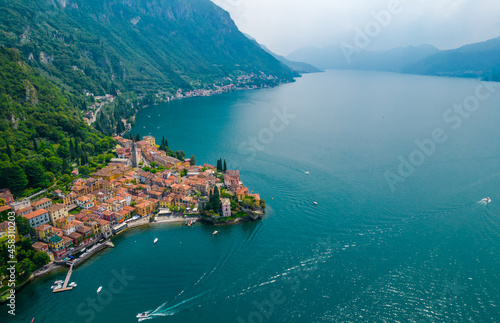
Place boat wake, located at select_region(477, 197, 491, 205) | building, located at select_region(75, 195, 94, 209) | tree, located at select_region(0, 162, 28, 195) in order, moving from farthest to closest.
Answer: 1. boat wake, located at select_region(477, 197, 491, 205)
2. tree, located at select_region(0, 162, 28, 195)
3. building, located at select_region(75, 195, 94, 209)

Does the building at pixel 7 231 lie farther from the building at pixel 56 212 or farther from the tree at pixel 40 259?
the building at pixel 56 212

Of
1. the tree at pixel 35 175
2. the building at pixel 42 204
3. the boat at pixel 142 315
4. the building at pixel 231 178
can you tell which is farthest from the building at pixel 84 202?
the boat at pixel 142 315

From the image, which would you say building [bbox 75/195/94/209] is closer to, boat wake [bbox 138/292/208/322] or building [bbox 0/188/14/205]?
building [bbox 0/188/14/205]

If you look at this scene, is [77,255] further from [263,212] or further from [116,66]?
[116,66]

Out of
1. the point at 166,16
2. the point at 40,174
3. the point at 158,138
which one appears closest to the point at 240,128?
the point at 158,138

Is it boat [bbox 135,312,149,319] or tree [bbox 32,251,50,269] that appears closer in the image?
boat [bbox 135,312,149,319]

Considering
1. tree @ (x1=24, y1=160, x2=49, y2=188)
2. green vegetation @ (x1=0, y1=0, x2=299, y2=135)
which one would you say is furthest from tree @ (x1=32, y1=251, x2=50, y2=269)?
green vegetation @ (x1=0, y1=0, x2=299, y2=135)

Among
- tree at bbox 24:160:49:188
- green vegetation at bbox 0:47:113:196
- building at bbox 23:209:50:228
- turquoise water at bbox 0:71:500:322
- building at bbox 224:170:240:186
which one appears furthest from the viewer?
building at bbox 224:170:240:186

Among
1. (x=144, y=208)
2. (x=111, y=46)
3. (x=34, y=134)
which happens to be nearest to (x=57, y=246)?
(x=144, y=208)
